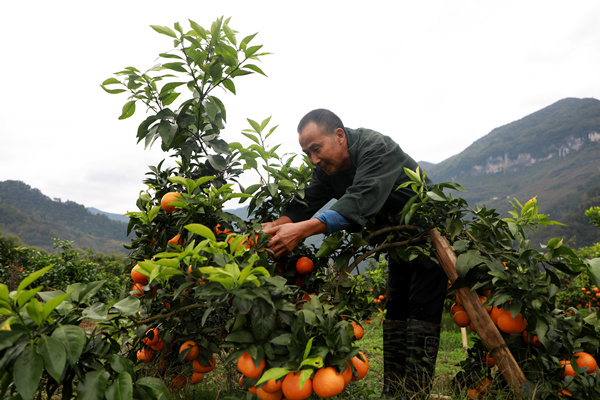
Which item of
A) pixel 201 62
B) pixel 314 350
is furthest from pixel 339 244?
pixel 201 62

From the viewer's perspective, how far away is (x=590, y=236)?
4644cm

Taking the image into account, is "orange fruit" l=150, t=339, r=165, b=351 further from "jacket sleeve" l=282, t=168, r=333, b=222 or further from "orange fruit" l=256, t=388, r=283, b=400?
"jacket sleeve" l=282, t=168, r=333, b=222

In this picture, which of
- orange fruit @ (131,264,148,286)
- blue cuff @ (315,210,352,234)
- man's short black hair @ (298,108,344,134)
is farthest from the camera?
man's short black hair @ (298,108,344,134)

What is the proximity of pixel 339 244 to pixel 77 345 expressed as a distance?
132 cm

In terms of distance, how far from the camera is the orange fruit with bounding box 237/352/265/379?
129cm

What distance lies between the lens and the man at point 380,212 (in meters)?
1.90

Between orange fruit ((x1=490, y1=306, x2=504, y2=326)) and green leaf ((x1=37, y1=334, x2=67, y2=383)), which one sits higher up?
green leaf ((x1=37, y1=334, x2=67, y2=383))

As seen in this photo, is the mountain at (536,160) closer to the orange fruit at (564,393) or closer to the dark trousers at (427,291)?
the dark trousers at (427,291)

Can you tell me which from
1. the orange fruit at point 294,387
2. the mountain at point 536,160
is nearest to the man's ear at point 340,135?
the orange fruit at point 294,387

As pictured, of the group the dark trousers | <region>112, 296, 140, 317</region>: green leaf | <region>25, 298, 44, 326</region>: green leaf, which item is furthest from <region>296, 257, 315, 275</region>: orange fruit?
<region>25, 298, 44, 326</region>: green leaf

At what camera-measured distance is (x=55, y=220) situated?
3061 inches

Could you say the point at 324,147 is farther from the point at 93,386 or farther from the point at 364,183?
the point at 93,386

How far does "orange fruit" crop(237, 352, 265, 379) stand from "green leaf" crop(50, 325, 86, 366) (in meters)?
0.52

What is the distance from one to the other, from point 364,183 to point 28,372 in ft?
5.05
